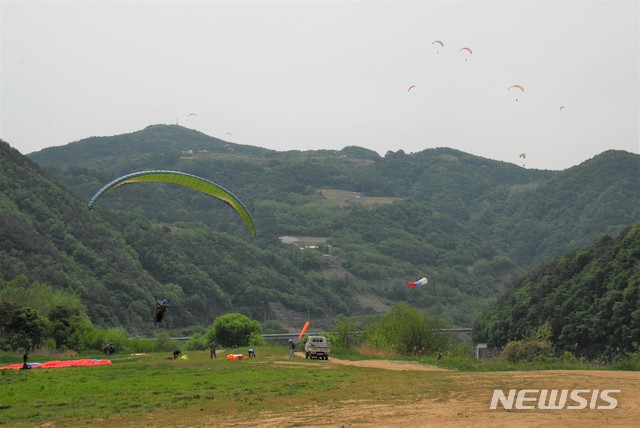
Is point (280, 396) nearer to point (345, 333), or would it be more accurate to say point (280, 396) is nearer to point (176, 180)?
point (176, 180)

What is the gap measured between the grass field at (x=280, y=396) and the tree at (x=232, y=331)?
31.5 metres

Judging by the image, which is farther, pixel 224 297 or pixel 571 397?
pixel 224 297

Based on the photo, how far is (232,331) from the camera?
72312 mm

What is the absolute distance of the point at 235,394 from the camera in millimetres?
28422

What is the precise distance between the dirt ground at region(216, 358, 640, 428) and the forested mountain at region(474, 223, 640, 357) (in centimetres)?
3360

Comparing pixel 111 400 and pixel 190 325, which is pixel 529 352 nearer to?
pixel 111 400

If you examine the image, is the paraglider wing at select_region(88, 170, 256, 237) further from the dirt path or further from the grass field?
the dirt path

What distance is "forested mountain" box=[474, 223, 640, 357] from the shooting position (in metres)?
65.1

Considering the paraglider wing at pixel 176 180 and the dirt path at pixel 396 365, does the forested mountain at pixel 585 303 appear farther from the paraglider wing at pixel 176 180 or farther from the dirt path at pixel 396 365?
the paraglider wing at pixel 176 180

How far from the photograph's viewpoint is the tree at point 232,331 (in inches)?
2847

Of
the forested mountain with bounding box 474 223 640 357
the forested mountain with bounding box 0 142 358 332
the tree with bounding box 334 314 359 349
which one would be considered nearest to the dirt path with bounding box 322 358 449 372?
the tree with bounding box 334 314 359 349

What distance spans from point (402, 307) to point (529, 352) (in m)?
19.0

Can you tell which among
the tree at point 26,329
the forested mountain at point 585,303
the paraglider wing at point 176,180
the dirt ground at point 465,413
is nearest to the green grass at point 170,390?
the dirt ground at point 465,413

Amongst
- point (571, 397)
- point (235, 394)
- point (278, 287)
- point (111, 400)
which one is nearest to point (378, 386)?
point (235, 394)
